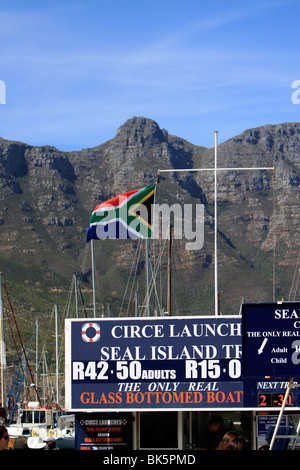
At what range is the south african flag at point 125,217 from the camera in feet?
91.1

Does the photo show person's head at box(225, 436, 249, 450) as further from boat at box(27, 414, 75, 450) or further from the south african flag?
boat at box(27, 414, 75, 450)

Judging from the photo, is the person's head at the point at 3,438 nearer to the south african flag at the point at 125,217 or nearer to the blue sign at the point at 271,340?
the blue sign at the point at 271,340

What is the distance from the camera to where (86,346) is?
18969 mm

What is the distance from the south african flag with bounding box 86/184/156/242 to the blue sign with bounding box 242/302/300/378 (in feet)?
45.9

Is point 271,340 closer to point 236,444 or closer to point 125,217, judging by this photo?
point 236,444

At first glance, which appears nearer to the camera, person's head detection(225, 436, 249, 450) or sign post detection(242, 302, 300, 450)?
person's head detection(225, 436, 249, 450)

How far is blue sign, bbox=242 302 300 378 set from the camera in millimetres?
13312

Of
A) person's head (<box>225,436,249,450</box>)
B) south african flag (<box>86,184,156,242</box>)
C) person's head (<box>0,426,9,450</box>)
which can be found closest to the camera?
person's head (<box>225,436,249,450</box>)

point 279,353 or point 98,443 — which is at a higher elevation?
point 279,353

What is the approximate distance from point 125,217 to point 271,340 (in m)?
14.7

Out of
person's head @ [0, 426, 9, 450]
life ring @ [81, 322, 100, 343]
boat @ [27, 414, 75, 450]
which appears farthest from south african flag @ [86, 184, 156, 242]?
boat @ [27, 414, 75, 450]
